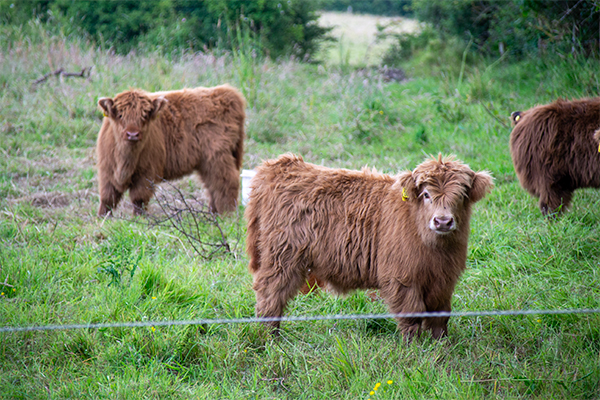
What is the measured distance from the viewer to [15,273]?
4238 mm

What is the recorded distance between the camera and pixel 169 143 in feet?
21.2

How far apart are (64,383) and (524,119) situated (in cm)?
507

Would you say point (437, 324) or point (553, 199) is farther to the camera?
point (553, 199)

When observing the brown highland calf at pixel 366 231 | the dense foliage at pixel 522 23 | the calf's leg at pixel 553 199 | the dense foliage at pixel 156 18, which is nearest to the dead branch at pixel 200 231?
the brown highland calf at pixel 366 231

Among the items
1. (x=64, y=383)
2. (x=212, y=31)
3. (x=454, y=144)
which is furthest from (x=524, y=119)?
(x=212, y=31)

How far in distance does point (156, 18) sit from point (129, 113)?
9.80 m

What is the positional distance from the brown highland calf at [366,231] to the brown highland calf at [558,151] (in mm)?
2330

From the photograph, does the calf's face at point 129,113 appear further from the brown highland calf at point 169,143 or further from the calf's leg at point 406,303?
the calf's leg at point 406,303

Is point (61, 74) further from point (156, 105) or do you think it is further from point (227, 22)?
point (156, 105)

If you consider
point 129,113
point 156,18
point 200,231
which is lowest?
point 200,231

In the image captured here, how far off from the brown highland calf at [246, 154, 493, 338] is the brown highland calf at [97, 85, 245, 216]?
2654 millimetres

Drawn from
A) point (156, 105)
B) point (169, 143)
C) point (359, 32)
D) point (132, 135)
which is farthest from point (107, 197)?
point (359, 32)

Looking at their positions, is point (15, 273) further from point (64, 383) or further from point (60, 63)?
point (60, 63)

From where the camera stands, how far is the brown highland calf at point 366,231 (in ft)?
11.2
